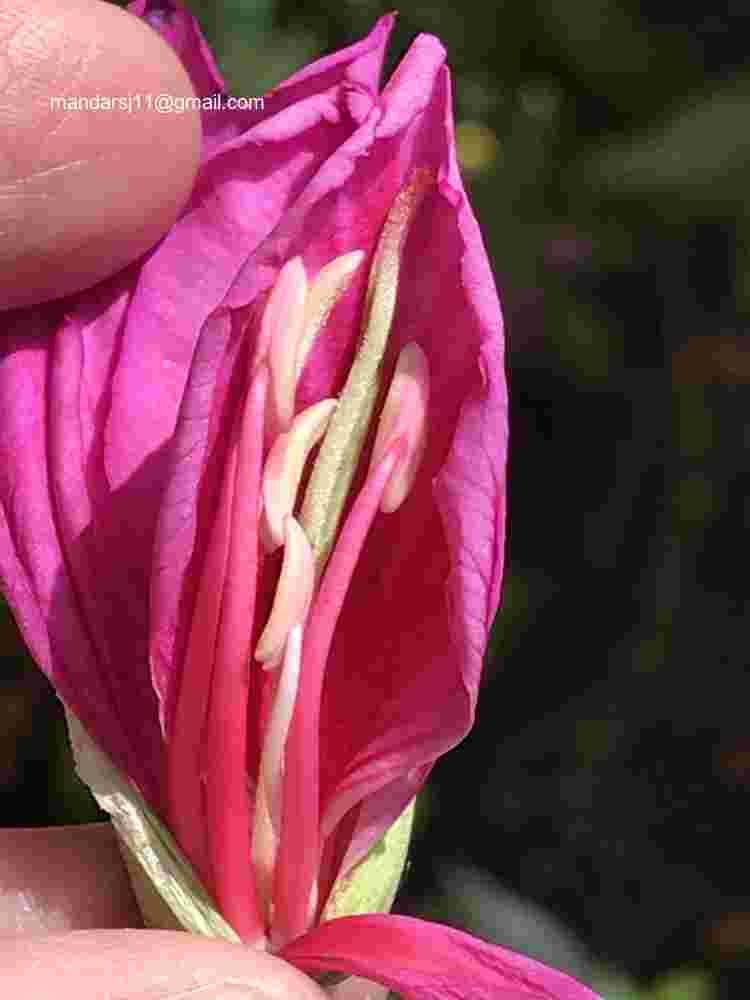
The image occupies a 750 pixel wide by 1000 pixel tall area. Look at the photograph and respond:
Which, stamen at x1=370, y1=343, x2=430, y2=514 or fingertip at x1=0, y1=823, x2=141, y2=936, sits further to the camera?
fingertip at x1=0, y1=823, x2=141, y2=936

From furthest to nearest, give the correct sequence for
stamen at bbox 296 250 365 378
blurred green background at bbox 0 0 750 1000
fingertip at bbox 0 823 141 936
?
blurred green background at bbox 0 0 750 1000 < fingertip at bbox 0 823 141 936 < stamen at bbox 296 250 365 378

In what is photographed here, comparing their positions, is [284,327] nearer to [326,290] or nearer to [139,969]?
[326,290]

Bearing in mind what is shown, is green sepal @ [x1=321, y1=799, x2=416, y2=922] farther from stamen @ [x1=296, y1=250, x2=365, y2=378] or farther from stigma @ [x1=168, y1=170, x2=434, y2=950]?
stamen @ [x1=296, y1=250, x2=365, y2=378]

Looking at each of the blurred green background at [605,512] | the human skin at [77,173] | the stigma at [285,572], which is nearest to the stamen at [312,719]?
the stigma at [285,572]

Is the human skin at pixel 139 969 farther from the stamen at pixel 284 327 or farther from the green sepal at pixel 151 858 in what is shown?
the stamen at pixel 284 327

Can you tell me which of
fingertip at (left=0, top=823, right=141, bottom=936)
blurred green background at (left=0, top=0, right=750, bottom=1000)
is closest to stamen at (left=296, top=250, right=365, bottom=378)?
fingertip at (left=0, top=823, right=141, bottom=936)

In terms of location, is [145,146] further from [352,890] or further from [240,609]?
[352,890]

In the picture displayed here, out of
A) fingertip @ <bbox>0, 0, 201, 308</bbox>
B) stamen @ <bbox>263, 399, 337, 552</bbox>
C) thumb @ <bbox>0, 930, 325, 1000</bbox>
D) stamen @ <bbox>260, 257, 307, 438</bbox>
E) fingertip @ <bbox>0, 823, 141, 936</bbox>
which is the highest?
fingertip @ <bbox>0, 0, 201, 308</bbox>
